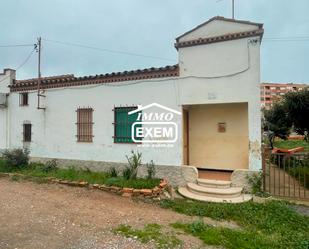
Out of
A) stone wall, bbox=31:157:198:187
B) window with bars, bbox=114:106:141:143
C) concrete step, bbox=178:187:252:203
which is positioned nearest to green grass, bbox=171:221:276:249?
concrete step, bbox=178:187:252:203

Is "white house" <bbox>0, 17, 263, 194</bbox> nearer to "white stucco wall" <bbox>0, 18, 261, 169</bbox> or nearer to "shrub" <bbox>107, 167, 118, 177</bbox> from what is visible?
"white stucco wall" <bbox>0, 18, 261, 169</bbox>

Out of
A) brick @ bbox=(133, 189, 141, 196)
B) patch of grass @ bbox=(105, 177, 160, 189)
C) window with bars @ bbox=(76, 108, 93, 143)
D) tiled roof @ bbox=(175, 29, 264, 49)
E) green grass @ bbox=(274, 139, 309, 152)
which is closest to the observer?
brick @ bbox=(133, 189, 141, 196)

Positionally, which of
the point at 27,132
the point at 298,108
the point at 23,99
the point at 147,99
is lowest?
the point at 27,132

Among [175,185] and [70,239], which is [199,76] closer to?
[175,185]

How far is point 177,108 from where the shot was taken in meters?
8.80

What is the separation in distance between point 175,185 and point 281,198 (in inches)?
135

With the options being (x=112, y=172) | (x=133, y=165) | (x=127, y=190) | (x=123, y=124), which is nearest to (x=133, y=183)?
(x=127, y=190)

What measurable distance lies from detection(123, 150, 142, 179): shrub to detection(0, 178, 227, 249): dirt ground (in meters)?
1.30

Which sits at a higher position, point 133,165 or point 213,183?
point 133,165

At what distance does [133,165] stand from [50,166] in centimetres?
420

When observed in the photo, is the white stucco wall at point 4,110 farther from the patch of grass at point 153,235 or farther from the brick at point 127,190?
the patch of grass at point 153,235

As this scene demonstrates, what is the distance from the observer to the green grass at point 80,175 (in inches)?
322

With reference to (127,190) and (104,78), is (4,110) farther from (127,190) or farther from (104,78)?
(127,190)

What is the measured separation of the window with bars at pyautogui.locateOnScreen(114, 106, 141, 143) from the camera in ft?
31.3
